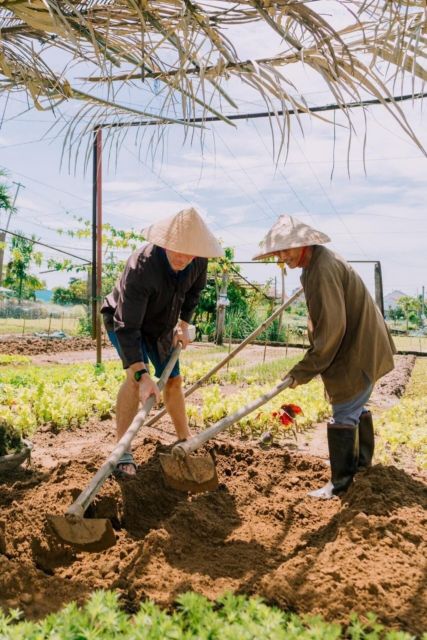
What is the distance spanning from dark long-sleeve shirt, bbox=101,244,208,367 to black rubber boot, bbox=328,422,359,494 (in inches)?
49.7

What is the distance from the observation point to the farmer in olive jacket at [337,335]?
340 centimetres

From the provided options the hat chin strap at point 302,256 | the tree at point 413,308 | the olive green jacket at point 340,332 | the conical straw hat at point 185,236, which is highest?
the tree at point 413,308

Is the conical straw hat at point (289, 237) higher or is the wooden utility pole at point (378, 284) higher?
the wooden utility pole at point (378, 284)

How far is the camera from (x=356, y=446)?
3.65m

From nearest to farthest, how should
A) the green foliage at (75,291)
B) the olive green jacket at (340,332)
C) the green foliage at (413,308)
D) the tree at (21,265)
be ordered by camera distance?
the olive green jacket at (340,332) → the tree at (21,265) → the green foliage at (75,291) → the green foliage at (413,308)

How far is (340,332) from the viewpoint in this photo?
3398 mm

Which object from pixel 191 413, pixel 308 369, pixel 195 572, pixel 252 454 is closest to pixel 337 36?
pixel 308 369

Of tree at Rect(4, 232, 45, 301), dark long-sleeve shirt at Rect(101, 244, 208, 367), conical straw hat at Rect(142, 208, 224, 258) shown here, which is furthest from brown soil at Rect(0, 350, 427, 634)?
tree at Rect(4, 232, 45, 301)

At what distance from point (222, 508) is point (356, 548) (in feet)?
3.30

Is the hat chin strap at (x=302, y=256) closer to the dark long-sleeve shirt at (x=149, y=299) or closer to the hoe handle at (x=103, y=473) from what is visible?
the dark long-sleeve shirt at (x=149, y=299)

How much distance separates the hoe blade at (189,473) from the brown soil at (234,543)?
0.33 ft

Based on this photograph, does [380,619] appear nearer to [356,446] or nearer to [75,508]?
[75,508]

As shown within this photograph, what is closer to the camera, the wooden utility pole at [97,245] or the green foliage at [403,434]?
the green foliage at [403,434]

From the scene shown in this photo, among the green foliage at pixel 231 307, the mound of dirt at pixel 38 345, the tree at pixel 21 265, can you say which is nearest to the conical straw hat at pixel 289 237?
the mound of dirt at pixel 38 345
